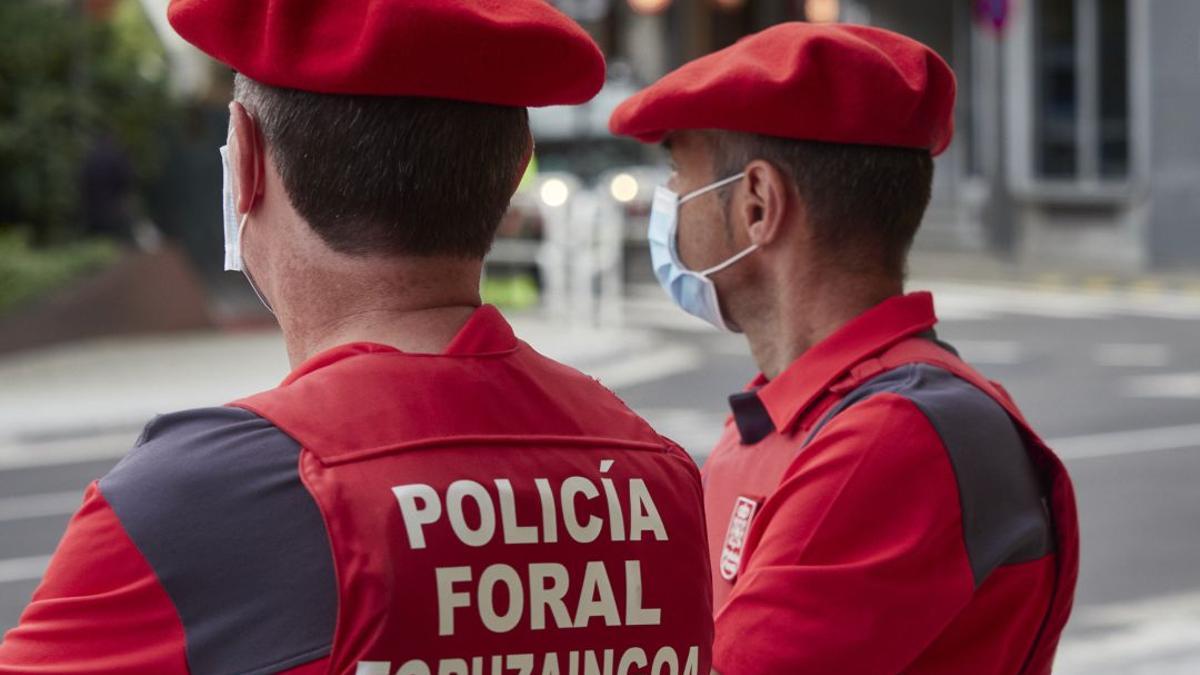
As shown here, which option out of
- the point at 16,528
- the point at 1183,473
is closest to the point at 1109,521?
the point at 1183,473

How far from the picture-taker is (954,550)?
238 cm

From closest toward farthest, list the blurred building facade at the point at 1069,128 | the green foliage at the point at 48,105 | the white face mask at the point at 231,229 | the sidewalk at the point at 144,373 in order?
the white face mask at the point at 231,229 → the sidewalk at the point at 144,373 → the green foliage at the point at 48,105 → the blurred building facade at the point at 1069,128

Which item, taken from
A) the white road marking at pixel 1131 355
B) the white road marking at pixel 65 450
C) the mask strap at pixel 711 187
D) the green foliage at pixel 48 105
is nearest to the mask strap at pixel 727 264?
the mask strap at pixel 711 187

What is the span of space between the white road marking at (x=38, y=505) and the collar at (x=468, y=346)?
8.75 meters

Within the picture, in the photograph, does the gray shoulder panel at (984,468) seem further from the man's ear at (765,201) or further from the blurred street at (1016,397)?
the blurred street at (1016,397)

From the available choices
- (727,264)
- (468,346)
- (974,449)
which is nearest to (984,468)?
(974,449)

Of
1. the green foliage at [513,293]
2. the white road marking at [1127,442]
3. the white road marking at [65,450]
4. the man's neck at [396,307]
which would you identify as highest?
the man's neck at [396,307]

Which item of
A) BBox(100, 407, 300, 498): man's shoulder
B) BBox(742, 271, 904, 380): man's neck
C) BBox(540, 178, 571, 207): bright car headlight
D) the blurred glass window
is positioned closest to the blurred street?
BBox(540, 178, 571, 207): bright car headlight

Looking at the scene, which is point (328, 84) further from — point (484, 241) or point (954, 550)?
point (954, 550)

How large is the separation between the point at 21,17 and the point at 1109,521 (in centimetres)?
1434

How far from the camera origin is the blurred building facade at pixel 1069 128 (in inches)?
1016

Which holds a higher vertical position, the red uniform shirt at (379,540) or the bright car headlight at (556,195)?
the red uniform shirt at (379,540)

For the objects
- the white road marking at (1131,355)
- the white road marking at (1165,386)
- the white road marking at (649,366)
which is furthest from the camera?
the white road marking at (1131,355)

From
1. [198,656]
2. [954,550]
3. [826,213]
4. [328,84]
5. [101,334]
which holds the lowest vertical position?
[101,334]
